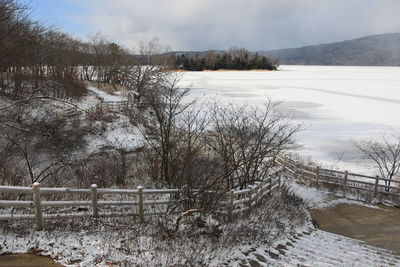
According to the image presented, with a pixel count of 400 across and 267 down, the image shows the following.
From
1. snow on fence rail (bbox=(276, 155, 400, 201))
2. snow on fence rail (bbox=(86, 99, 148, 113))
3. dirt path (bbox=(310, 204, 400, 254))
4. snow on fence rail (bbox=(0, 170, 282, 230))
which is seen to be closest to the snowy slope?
dirt path (bbox=(310, 204, 400, 254))

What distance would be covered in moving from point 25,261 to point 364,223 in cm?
966

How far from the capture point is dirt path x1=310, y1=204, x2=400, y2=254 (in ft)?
26.9

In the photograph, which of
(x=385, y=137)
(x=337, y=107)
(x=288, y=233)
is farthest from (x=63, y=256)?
(x=337, y=107)

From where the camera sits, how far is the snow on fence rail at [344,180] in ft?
40.1

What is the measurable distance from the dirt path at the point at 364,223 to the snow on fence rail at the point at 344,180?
4.03 ft

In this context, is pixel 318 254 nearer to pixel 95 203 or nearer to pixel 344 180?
pixel 95 203

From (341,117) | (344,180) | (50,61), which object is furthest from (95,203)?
(50,61)

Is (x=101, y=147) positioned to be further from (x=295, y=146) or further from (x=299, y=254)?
(x=299, y=254)

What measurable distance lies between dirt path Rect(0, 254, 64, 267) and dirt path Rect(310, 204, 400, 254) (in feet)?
25.8

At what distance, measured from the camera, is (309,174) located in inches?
580

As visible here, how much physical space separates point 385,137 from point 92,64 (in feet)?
159

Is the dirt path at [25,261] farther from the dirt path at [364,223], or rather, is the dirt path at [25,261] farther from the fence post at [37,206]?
the dirt path at [364,223]

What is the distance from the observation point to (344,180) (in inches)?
519

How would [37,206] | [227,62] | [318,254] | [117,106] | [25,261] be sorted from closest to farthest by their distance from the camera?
[25,261], [37,206], [318,254], [117,106], [227,62]
